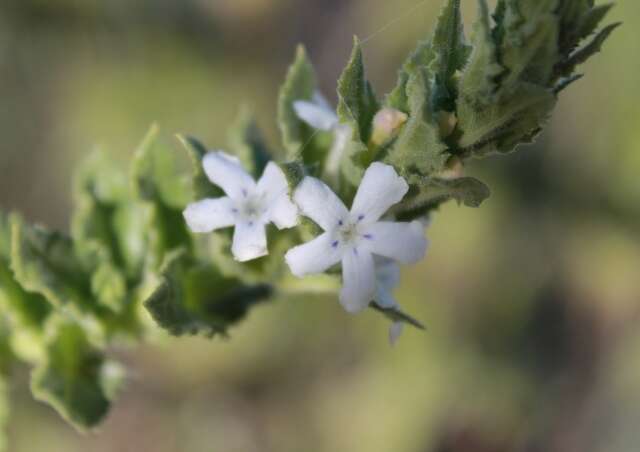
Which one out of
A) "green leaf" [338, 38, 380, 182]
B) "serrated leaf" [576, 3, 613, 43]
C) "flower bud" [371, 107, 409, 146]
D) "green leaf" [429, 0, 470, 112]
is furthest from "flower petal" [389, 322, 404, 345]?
"serrated leaf" [576, 3, 613, 43]

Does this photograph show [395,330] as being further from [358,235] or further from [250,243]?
[250,243]

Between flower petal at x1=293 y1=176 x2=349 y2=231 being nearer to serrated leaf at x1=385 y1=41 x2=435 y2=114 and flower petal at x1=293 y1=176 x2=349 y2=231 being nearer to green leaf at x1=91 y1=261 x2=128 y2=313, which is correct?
serrated leaf at x1=385 y1=41 x2=435 y2=114

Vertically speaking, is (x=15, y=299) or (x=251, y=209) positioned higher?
(x=15, y=299)

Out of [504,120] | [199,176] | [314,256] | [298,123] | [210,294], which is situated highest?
[298,123]

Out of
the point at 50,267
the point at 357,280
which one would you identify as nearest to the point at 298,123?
the point at 357,280

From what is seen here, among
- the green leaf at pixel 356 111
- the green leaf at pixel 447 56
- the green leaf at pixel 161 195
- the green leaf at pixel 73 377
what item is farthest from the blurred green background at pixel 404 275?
the green leaf at pixel 447 56

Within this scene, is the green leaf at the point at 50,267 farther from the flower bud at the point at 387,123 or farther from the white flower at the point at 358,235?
the flower bud at the point at 387,123

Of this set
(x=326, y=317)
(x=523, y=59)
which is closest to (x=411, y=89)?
(x=523, y=59)
